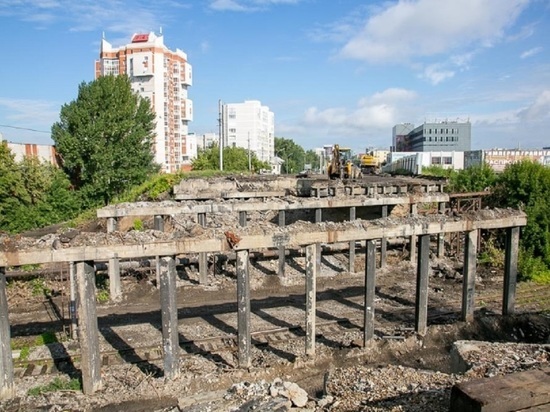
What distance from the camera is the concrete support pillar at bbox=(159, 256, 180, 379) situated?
294 inches

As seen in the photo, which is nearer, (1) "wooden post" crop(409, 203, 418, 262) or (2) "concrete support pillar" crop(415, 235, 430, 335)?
(2) "concrete support pillar" crop(415, 235, 430, 335)

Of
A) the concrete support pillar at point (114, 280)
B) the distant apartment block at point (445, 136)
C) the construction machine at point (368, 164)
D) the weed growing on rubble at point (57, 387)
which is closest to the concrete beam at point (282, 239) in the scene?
the weed growing on rubble at point (57, 387)

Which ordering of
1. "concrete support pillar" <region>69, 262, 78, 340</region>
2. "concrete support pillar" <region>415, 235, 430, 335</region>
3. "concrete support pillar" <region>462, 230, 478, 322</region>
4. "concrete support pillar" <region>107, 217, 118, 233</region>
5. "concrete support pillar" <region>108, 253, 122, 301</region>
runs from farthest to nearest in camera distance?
"concrete support pillar" <region>107, 217, 118, 233</region> < "concrete support pillar" <region>108, 253, 122, 301</region> < "concrete support pillar" <region>462, 230, 478, 322</region> < "concrete support pillar" <region>415, 235, 430, 335</region> < "concrete support pillar" <region>69, 262, 78, 340</region>

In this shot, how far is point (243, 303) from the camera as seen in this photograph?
26.1 feet

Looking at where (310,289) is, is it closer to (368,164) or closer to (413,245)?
(413,245)

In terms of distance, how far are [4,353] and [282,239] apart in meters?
4.95

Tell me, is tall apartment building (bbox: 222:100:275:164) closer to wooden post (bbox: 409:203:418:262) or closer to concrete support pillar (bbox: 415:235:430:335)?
wooden post (bbox: 409:203:418:262)

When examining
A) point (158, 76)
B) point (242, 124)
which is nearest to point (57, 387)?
point (158, 76)

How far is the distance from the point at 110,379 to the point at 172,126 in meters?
51.8

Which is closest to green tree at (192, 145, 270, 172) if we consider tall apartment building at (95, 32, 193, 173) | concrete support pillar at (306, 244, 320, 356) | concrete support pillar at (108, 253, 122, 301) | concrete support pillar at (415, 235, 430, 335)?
tall apartment building at (95, 32, 193, 173)

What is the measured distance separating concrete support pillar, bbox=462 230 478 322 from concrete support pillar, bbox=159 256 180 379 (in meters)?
6.89

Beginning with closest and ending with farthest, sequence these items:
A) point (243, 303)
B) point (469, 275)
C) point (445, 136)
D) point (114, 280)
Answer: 1. point (243, 303)
2. point (469, 275)
3. point (114, 280)
4. point (445, 136)

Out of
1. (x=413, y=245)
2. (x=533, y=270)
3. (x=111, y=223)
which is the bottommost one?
(x=533, y=270)

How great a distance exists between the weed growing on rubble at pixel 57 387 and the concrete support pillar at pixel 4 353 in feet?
1.11
